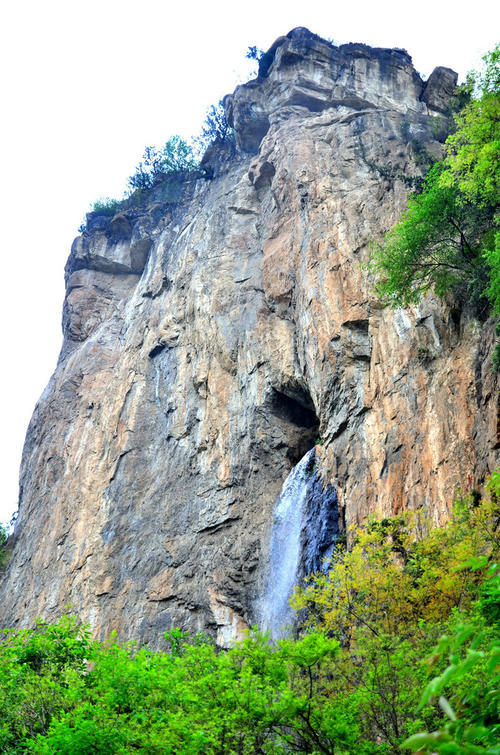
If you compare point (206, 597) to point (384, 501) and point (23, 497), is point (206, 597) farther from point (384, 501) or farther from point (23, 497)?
point (23, 497)

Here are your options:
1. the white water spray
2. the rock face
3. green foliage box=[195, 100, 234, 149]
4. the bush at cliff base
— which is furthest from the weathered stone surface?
the bush at cliff base

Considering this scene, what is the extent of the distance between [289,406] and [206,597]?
9456 mm

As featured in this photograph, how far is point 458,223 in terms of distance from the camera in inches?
913

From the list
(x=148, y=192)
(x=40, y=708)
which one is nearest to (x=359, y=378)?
(x=40, y=708)

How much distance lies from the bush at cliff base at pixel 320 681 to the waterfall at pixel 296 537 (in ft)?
24.8

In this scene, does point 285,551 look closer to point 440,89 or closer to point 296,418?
point 296,418

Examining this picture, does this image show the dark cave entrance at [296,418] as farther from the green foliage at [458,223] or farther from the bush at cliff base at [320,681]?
the bush at cliff base at [320,681]

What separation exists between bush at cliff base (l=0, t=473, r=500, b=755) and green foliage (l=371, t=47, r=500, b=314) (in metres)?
9.08

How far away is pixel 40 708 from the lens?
15430mm

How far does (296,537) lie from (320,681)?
1381 cm

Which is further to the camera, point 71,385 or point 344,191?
point 71,385

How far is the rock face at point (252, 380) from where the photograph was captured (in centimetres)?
2269

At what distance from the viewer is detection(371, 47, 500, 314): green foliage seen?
22125mm

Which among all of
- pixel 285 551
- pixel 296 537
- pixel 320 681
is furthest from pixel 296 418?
pixel 320 681
